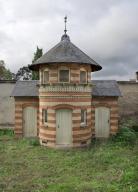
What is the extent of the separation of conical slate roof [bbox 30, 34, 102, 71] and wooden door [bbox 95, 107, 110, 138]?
3.36 meters

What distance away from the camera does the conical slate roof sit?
19.3 metres

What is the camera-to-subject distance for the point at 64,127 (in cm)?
1958

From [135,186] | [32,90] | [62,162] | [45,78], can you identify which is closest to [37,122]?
[32,90]

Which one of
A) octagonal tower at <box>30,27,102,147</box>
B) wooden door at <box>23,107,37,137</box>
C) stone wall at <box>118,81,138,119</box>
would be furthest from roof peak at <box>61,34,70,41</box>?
stone wall at <box>118,81,138,119</box>

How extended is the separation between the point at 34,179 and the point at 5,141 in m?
9.43

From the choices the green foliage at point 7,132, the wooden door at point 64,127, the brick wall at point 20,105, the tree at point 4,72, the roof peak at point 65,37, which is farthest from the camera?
the tree at point 4,72

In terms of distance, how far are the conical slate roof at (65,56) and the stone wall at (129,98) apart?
7419mm

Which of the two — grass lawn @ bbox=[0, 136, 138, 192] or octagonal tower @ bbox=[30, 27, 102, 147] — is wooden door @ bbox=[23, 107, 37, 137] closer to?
grass lawn @ bbox=[0, 136, 138, 192]

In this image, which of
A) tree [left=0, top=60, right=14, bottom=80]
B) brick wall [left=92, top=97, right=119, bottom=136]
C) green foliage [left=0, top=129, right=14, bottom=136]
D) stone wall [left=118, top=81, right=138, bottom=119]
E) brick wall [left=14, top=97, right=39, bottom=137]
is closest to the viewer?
brick wall [left=92, top=97, right=119, bottom=136]

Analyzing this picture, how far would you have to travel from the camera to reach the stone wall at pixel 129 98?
2817 centimetres

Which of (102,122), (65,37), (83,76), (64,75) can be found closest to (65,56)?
(64,75)

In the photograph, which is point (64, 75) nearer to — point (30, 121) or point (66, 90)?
point (66, 90)

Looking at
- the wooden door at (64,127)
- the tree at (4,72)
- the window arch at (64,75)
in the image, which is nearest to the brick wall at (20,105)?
the wooden door at (64,127)

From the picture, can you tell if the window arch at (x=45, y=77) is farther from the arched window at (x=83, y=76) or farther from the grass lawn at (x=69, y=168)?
the grass lawn at (x=69, y=168)
